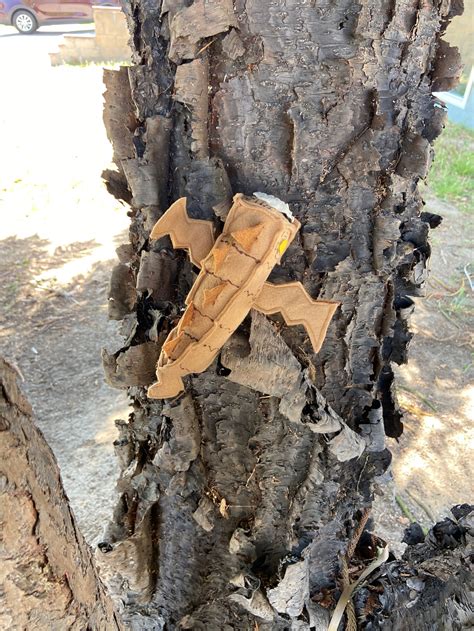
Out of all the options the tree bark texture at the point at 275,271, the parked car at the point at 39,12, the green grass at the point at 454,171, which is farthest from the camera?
the parked car at the point at 39,12

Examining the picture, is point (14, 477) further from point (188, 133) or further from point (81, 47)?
point (81, 47)

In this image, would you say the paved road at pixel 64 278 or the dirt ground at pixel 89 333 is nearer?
the dirt ground at pixel 89 333

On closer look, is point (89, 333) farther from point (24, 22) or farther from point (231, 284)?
point (24, 22)

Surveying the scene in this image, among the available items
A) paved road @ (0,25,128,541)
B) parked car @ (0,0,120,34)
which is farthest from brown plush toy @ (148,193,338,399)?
parked car @ (0,0,120,34)

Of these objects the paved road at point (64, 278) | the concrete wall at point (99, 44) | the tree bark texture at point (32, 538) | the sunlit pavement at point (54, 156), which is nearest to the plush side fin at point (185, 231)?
the tree bark texture at point (32, 538)

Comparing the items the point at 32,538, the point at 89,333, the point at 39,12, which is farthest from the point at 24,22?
the point at 32,538

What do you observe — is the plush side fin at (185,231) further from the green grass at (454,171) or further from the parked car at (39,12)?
the parked car at (39,12)

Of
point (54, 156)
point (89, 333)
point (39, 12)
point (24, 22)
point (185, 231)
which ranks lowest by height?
point (89, 333)

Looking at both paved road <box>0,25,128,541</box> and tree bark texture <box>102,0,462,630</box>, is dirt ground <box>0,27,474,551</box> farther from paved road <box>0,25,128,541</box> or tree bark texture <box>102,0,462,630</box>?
tree bark texture <box>102,0,462,630</box>
